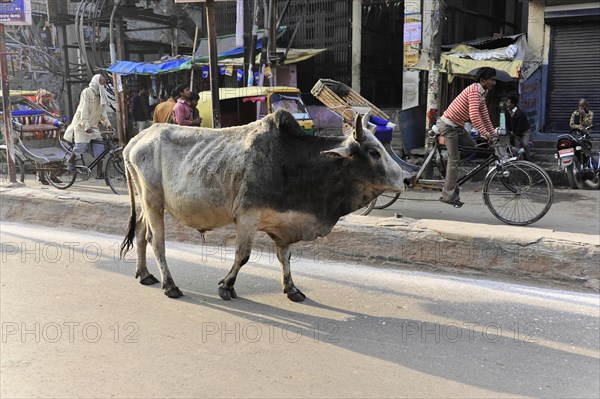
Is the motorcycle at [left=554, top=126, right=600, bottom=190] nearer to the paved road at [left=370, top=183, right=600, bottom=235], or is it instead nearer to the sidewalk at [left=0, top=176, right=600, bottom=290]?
the paved road at [left=370, top=183, right=600, bottom=235]

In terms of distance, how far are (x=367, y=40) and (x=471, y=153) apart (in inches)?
405

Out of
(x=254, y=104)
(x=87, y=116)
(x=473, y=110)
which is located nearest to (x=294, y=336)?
(x=473, y=110)

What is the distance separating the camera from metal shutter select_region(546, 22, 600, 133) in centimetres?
1238

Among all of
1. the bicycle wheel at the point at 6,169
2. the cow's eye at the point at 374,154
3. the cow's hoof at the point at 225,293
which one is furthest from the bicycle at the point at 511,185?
the bicycle wheel at the point at 6,169

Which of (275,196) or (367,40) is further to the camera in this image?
(367,40)

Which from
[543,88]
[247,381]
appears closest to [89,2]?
[543,88]

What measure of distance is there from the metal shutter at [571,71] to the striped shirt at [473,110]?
25.1ft

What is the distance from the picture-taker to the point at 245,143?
4.18 meters

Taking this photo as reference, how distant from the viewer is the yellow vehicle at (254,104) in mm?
12547

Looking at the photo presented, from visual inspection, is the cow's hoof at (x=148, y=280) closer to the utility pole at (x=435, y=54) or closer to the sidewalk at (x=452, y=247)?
the sidewalk at (x=452, y=247)

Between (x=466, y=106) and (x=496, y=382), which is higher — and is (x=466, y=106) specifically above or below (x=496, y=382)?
above

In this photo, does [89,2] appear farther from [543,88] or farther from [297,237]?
[297,237]

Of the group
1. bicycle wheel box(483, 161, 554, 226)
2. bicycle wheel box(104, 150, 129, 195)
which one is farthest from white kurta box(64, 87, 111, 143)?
bicycle wheel box(483, 161, 554, 226)

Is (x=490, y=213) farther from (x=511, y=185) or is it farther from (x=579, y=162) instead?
(x=579, y=162)
